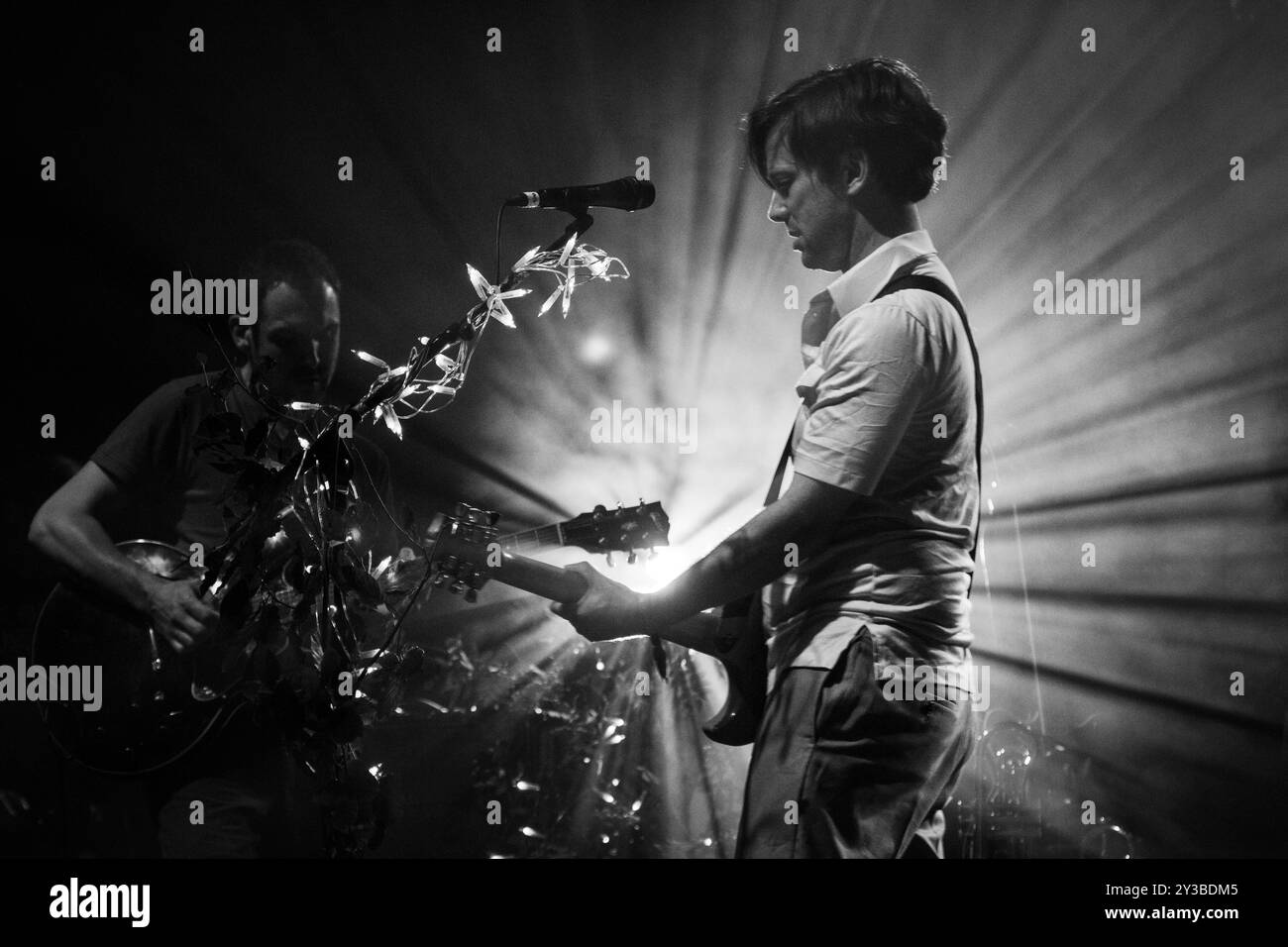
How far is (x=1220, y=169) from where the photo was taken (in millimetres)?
2852

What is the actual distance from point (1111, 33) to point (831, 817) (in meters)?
2.11

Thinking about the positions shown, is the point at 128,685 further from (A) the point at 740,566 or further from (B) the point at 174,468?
(A) the point at 740,566

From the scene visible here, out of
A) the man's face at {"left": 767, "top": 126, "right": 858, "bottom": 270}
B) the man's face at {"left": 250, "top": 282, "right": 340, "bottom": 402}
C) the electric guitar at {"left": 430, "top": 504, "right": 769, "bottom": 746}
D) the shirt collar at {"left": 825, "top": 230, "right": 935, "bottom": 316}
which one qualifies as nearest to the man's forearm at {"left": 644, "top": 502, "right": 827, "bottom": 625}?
the electric guitar at {"left": 430, "top": 504, "right": 769, "bottom": 746}

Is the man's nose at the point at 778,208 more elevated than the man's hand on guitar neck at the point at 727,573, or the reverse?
the man's nose at the point at 778,208

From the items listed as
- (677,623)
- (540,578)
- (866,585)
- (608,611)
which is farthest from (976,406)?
(540,578)

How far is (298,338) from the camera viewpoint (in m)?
2.72

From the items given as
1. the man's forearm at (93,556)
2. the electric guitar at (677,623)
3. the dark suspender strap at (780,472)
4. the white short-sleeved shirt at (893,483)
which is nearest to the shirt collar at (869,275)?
the white short-sleeved shirt at (893,483)

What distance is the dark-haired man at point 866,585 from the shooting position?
87.0 inches

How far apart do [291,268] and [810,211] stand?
1.31 m

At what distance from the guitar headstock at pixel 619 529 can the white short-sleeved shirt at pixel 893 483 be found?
401mm

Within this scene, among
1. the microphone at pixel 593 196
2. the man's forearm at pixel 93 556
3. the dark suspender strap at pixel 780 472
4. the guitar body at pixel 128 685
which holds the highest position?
the microphone at pixel 593 196

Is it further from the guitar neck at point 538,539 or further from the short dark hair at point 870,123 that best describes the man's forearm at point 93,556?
the short dark hair at point 870,123

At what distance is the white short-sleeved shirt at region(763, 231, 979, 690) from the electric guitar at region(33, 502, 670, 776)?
1.68 ft

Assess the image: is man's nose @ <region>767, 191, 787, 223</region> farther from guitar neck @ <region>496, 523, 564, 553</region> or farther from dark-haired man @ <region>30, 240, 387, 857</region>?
dark-haired man @ <region>30, 240, 387, 857</region>
